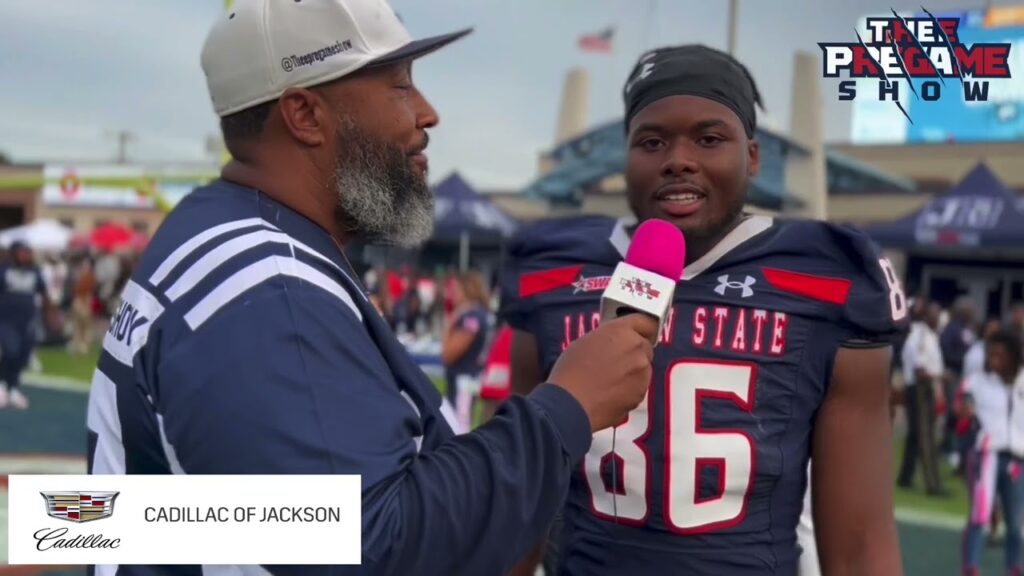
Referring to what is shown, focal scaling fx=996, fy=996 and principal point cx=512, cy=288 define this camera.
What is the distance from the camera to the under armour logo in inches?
78.1

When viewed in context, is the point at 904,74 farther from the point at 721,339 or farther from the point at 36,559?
the point at 36,559

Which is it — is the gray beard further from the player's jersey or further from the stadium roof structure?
the stadium roof structure

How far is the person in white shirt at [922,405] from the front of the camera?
31.3 feet

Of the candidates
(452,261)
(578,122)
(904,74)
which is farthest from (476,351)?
(452,261)

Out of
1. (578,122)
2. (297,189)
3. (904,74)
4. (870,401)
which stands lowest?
(870,401)

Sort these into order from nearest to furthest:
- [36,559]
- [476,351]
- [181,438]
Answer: [181,438] → [36,559] → [476,351]

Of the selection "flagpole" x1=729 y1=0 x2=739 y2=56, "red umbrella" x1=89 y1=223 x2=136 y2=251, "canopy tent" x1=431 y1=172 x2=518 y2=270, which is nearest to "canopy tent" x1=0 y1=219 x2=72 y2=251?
"red umbrella" x1=89 y1=223 x2=136 y2=251

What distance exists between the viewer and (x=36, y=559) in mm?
1441

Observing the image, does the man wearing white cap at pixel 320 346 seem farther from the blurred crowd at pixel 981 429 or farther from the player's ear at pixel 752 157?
the blurred crowd at pixel 981 429

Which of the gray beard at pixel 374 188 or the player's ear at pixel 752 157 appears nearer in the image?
the gray beard at pixel 374 188

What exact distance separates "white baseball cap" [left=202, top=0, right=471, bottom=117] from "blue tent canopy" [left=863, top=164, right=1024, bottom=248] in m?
12.9

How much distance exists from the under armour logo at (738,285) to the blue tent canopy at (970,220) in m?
12.2

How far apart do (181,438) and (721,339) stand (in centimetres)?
112

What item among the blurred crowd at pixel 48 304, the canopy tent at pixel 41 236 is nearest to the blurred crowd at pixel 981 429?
the blurred crowd at pixel 48 304
